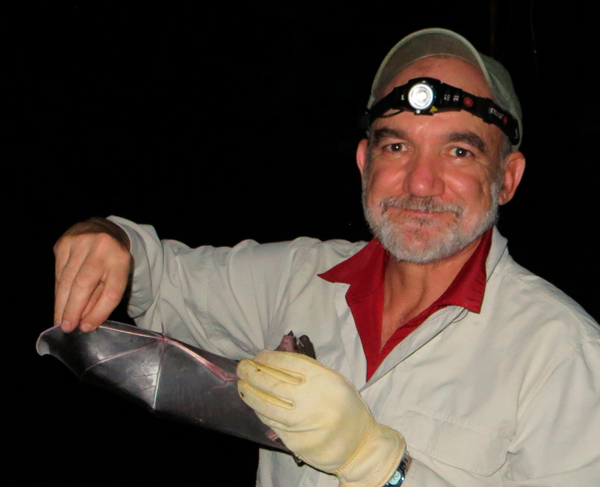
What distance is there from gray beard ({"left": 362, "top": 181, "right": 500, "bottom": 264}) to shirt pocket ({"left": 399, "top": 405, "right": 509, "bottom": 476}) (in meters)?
0.42

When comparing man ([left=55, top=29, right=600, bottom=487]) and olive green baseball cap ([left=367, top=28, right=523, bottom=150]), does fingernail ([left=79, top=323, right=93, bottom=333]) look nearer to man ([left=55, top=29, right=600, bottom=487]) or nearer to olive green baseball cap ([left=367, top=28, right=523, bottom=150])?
man ([left=55, top=29, right=600, bottom=487])

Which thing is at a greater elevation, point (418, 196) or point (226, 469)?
point (418, 196)

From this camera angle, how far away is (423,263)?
1.52 metres

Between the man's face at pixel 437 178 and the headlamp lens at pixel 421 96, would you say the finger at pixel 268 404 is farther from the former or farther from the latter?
the headlamp lens at pixel 421 96

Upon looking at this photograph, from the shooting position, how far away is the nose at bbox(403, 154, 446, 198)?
141 centimetres

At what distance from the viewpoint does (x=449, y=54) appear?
4.91 feet

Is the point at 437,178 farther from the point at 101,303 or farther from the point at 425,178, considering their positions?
the point at 101,303

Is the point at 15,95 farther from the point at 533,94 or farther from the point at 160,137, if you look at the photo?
the point at 533,94

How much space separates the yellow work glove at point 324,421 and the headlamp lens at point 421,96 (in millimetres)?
753

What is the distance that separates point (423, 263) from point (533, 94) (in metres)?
1.99

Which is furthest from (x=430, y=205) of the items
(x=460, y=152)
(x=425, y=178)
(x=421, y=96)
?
(x=421, y=96)

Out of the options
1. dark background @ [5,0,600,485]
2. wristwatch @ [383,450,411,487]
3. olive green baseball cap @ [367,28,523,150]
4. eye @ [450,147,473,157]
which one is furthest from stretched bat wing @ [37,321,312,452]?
dark background @ [5,0,600,485]

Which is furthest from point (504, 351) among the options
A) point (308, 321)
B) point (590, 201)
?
point (590, 201)

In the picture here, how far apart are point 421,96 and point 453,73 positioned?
16 centimetres
